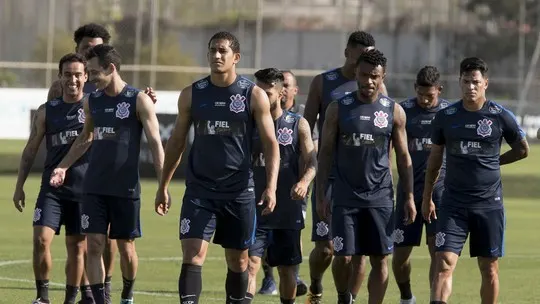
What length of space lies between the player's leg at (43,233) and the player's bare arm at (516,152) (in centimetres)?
388

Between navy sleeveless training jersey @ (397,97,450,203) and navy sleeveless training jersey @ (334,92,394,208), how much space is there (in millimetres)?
1765

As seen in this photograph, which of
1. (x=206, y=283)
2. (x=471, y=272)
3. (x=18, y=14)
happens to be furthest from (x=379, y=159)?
(x=18, y=14)

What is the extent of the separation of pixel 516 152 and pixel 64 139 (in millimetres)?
3888

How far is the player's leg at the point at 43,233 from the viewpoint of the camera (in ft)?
42.3

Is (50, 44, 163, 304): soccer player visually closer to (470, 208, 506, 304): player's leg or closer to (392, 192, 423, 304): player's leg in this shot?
(470, 208, 506, 304): player's leg

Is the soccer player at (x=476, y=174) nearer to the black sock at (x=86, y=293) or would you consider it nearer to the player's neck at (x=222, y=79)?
the player's neck at (x=222, y=79)

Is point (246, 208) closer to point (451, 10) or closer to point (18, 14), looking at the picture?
point (18, 14)

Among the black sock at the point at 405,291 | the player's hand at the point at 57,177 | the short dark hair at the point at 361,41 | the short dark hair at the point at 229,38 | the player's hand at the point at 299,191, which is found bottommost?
the black sock at the point at 405,291

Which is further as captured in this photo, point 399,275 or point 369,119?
point 399,275

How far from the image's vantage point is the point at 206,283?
15.7 metres

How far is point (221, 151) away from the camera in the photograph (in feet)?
36.0

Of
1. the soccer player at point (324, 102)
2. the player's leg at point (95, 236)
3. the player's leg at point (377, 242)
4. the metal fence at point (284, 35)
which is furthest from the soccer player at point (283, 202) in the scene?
the metal fence at point (284, 35)

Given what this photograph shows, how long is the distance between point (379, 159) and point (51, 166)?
294 centimetres

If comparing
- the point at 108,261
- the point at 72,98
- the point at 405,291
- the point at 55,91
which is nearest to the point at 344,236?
the point at 405,291
